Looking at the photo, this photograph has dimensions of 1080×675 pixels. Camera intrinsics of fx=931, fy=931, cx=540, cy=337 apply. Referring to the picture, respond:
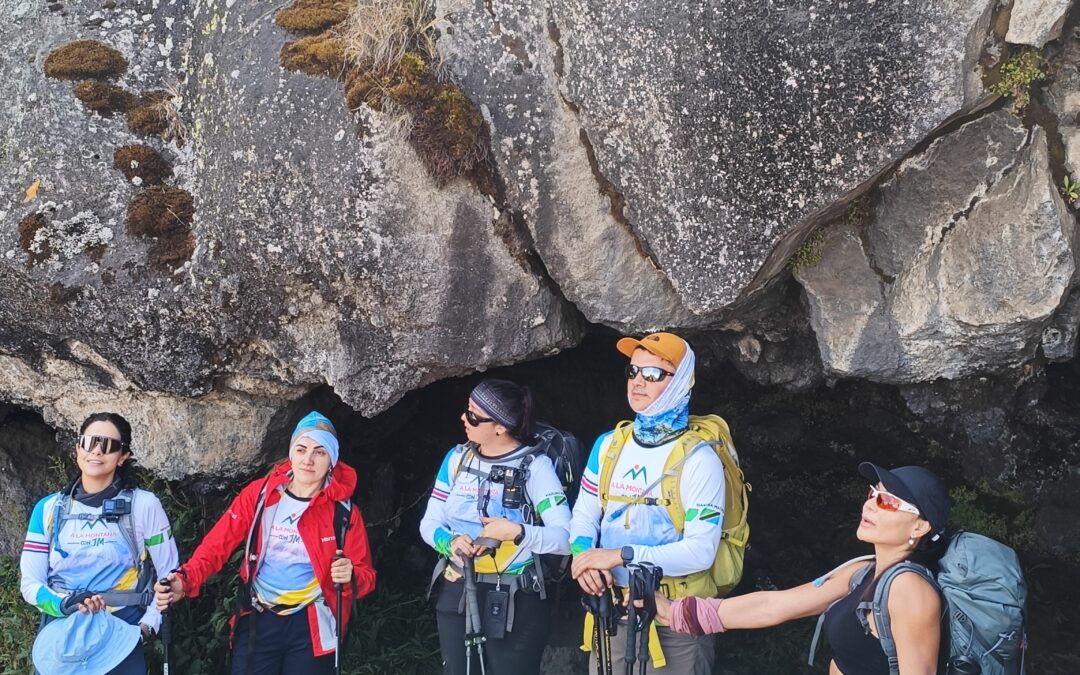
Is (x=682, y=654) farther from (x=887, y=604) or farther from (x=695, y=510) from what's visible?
(x=887, y=604)

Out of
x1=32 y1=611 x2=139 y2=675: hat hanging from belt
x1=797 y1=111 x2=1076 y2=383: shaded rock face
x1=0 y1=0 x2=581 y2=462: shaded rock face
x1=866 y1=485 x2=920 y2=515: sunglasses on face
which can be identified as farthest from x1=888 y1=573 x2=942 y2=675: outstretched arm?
x1=32 y1=611 x2=139 y2=675: hat hanging from belt

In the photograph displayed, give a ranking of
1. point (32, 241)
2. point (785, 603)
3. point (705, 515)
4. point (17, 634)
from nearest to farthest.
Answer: point (785, 603), point (705, 515), point (32, 241), point (17, 634)

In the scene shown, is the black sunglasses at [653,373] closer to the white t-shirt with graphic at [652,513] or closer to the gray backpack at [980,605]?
the white t-shirt with graphic at [652,513]

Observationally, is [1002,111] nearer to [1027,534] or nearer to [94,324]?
[1027,534]

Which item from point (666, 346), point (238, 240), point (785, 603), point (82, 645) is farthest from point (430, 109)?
point (82, 645)

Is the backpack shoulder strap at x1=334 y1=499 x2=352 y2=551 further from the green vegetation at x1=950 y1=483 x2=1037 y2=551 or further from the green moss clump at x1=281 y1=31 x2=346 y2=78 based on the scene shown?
the green vegetation at x1=950 y1=483 x2=1037 y2=551

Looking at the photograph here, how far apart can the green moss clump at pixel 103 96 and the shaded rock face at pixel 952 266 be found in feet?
17.0

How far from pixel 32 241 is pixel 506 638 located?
14.6ft

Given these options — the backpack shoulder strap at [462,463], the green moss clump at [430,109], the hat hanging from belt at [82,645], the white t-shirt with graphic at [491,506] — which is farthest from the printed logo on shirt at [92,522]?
the green moss clump at [430,109]

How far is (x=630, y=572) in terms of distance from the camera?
16.8 feet

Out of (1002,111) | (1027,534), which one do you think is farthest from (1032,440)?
(1002,111)

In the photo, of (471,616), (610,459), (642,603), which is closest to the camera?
(642,603)

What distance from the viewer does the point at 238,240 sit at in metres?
6.58

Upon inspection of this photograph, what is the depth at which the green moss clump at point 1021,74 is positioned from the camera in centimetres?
493
